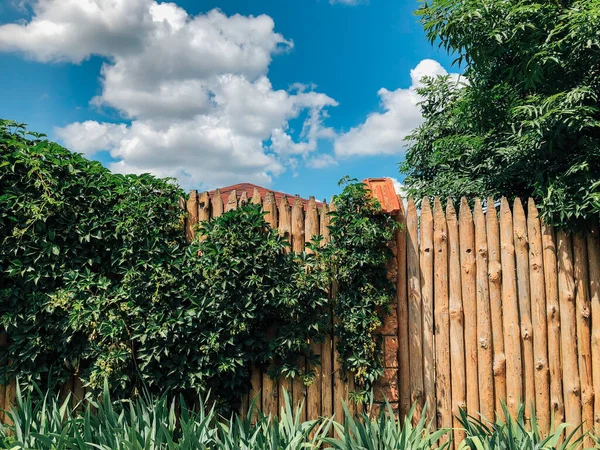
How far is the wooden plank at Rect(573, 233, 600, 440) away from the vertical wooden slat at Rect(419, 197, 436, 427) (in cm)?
121

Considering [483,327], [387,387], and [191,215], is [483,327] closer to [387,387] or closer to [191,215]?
[387,387]

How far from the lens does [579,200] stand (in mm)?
3770

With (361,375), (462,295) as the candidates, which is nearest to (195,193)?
(361,375)

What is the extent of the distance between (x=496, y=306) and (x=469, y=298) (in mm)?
229

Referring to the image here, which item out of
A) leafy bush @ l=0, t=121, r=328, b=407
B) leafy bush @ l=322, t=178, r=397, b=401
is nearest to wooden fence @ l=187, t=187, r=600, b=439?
leafy bush @ l=322, t=178, r=397, b=401

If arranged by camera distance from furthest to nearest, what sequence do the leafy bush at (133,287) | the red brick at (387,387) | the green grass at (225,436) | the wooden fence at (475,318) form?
the wooden fence at (475,318), the red brick at (387,387), the leafy bush at (133,287), the green grass at (225,436)

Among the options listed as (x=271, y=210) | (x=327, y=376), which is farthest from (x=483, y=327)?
(x=271, y=210)

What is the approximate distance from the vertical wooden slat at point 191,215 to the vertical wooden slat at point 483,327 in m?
2.25

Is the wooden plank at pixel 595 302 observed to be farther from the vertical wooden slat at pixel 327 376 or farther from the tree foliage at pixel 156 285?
the vertical wooden slat at pixel 327 376

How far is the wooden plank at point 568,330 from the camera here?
13.2 ft

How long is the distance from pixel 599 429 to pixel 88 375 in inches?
159

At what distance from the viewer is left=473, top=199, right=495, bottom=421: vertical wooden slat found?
3.95 metres

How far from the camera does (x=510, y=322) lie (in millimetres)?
3994

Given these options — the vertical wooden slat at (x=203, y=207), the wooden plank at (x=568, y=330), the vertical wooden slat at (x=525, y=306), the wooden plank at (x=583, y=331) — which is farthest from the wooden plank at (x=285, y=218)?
the wooden plank at (x=583, y=331)
